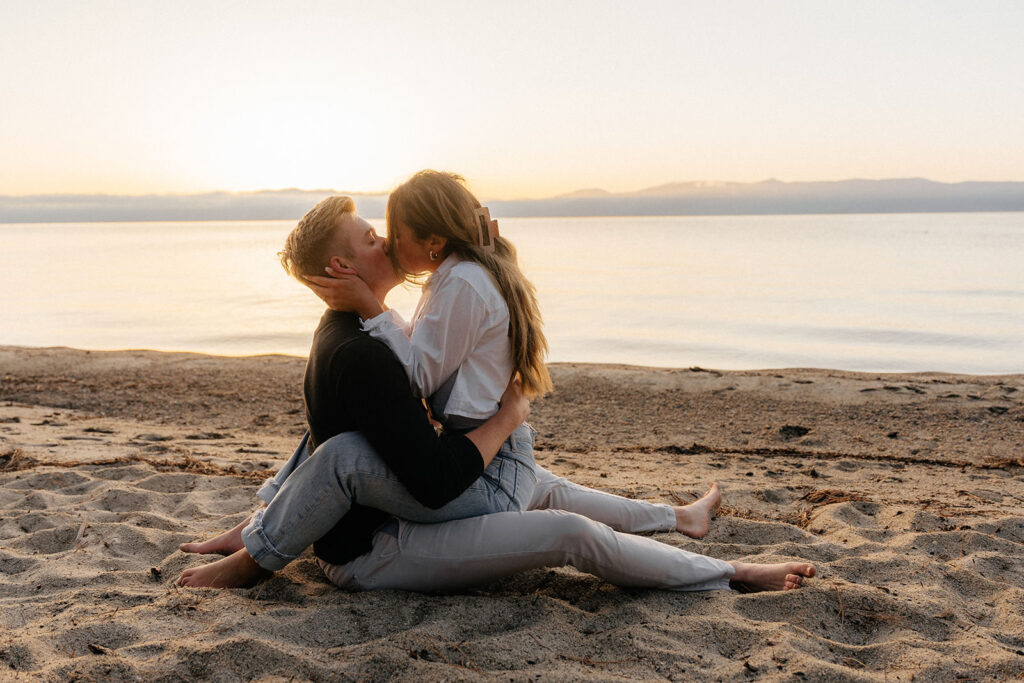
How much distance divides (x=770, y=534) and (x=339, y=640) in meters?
2.21

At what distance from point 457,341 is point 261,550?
1.11m

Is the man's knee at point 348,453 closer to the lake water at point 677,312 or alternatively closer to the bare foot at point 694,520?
the bare foot at point 694,520

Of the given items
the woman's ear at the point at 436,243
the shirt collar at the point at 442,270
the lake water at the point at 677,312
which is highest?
the woman's ear at the point at 436,243

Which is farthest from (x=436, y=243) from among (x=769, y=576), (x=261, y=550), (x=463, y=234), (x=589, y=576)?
(x=769, y=576)

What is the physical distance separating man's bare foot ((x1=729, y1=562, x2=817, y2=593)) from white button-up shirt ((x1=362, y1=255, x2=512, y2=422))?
3.96ft

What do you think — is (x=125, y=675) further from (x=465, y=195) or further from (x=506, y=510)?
(x=465, y=195)

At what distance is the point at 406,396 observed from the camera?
2818 millimetres

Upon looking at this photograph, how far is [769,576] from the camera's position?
3.25m

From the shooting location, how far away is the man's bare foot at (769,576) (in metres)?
3.22

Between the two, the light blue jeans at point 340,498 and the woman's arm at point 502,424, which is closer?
the light blue jeans at point 340,498

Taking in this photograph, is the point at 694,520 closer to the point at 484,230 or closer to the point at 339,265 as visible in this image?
the point at 484,230

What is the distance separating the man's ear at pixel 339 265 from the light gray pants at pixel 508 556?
0.99 metres

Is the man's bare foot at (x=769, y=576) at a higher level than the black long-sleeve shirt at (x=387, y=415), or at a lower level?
lower

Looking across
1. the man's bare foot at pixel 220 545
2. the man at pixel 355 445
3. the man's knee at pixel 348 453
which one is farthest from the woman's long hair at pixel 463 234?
the man's bare foot at pixel 220 545
